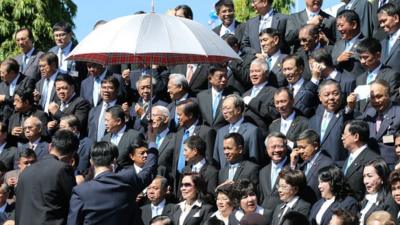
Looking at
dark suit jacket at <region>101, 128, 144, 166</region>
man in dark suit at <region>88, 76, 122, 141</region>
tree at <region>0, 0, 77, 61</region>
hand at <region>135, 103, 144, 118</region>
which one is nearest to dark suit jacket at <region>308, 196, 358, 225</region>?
dark suit jacket at <region>101, 128, 144, 166</region>

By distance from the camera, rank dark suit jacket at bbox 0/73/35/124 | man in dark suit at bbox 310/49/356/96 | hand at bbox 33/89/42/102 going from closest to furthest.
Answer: man in dark suit at bbox 310/49/356/96 → hand at bbox 33/89/42/102 → dark suit jacket at bbox 0/73/35/124

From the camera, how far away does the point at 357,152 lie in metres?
12.6

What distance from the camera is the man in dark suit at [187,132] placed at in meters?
14.2

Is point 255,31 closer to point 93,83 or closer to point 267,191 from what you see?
point 93,83

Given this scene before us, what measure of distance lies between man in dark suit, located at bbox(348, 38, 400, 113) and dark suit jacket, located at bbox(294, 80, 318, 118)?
54 centimetres

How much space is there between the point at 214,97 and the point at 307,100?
139cm

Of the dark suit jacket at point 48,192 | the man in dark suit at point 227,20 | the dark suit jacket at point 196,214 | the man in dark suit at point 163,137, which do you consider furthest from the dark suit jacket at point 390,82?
the dark suit jacket at point 48,192

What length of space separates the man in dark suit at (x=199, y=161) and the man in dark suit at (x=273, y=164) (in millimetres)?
609

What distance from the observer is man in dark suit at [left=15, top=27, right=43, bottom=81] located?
17.2 metres

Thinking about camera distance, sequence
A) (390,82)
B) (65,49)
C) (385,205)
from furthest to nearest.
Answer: (65,49)
(390,82)
(385,205)

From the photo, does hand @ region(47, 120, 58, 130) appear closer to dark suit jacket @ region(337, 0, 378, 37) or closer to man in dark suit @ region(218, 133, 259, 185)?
man in dark suit @ region(218, 133, 259, 185)

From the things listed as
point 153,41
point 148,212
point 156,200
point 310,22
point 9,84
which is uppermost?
point 153,41

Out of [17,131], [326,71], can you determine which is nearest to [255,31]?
[326,71]

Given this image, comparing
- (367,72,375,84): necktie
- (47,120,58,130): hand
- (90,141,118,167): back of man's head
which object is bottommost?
(47,120,58,130): hand
